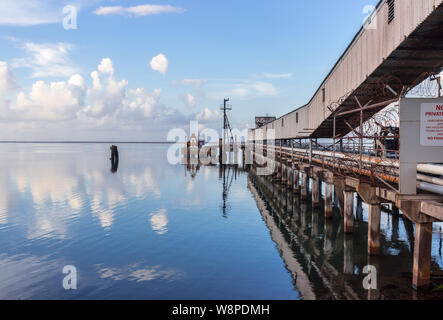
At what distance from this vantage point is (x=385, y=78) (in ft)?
47.4

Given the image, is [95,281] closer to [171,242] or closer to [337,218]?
[171,242]

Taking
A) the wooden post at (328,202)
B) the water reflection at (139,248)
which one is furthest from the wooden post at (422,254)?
the wooden post at (328,202)

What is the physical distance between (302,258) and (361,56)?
929 centimetres

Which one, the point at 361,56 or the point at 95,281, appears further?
the point at 361,56

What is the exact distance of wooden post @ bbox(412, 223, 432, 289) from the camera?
890 cm

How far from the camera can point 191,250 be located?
15.1 meters

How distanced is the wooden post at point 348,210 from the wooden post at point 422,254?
5949 mm

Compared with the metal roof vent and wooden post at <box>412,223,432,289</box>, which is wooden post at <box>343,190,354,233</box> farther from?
the metal roof vent

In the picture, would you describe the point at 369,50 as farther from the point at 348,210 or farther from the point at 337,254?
the point at 337,254

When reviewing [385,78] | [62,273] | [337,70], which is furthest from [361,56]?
[62,273]

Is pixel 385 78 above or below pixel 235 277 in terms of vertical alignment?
above

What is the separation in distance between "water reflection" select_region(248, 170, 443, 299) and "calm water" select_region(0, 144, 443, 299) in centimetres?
4
